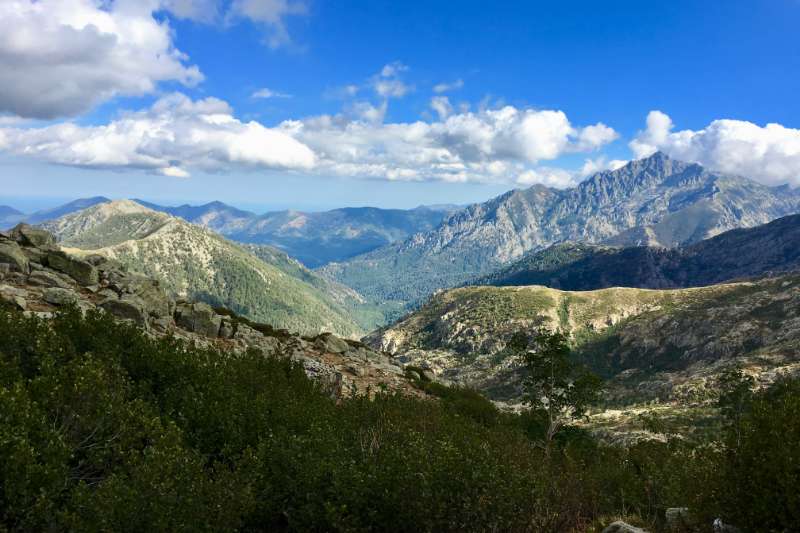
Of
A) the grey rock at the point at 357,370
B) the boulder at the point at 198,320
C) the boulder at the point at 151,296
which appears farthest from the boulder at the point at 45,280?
the grey rock at the point at 357,370

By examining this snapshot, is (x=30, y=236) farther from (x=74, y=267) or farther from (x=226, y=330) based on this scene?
(x=226, y=330)

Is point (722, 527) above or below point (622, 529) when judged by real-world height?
above

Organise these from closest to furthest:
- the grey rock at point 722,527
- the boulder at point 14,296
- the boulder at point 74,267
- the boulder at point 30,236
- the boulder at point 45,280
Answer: the grey rock at point 722,527 → the boulder at point 14,296 → the boulder at point 45,280 → the boulder at point 74,267 → the boulder at point 30,236

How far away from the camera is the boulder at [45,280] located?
40.1m

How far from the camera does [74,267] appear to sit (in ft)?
152

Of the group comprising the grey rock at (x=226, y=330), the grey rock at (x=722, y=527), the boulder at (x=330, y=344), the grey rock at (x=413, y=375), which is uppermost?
the grey rock at (x=722, y=527)

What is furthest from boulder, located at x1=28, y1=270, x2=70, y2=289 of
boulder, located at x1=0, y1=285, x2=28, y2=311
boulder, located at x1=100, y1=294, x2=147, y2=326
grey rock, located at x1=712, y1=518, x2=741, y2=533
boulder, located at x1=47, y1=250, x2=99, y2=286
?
grey rock, located at x1=712, y1=518, x2=741, y2=533

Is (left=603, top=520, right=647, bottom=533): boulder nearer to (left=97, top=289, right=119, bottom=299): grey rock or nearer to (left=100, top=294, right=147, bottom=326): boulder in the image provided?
(left=100, top=294, right=147, bottom=326): boulder

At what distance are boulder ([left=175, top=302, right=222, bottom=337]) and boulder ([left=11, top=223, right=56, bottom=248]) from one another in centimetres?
1771

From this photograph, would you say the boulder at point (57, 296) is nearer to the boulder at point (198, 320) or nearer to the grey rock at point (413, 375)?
the boulder at point (198, 320)

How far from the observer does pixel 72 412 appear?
16.2 metres

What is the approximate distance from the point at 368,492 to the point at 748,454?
13.0 metres

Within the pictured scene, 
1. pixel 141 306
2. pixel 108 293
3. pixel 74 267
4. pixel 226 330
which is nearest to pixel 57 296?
pixel 141 306

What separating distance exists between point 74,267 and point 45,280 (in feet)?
19.6
